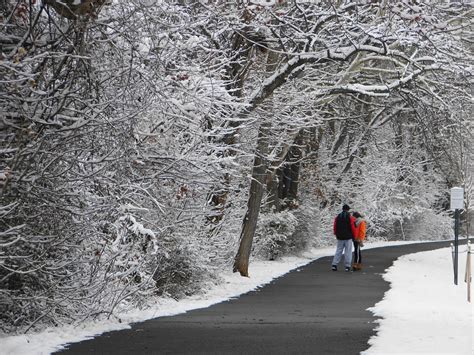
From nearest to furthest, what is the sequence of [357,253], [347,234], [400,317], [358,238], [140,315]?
[400,317] → [140,315] → [347,234] → [358,238] → [357,253]

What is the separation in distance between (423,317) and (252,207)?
1013 centimetres

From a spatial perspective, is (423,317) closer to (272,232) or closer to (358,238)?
(358,238)

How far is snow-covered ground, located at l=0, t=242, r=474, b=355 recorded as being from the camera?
976 centimetres

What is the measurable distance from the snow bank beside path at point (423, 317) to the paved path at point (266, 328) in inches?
10.5

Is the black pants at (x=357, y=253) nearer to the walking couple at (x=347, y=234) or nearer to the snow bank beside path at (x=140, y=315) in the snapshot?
the walking couple at (x=347, y=234)

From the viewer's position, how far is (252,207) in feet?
74.1

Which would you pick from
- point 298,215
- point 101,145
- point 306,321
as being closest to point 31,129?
point 101,145

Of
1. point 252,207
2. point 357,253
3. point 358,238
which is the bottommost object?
point 357,253

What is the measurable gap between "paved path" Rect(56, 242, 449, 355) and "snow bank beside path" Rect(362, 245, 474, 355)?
0.88 feet

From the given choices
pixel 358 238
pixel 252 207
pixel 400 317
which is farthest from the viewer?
pixel 358 238

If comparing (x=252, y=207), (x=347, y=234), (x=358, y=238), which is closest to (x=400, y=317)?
(x=252, y=207)

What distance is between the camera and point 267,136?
2098 cm

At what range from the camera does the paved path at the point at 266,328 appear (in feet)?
32.6

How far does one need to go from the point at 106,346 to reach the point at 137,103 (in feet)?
10.1
